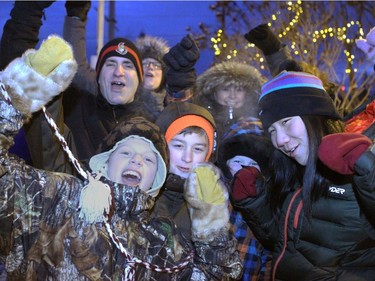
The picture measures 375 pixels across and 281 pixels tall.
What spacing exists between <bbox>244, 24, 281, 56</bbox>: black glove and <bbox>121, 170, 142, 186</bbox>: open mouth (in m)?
2.23

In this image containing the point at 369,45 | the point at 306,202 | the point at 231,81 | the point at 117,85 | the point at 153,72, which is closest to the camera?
the point at 306,202

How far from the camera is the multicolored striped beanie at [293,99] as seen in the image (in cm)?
311

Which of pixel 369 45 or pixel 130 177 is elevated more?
pixel 369 45

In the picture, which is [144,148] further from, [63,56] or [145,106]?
[145,106]

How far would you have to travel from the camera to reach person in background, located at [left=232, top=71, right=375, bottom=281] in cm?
291

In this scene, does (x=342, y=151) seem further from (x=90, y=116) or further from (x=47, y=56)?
(x=90, y=116)

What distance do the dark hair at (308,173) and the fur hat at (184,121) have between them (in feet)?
1.72

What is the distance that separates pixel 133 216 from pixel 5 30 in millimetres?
1535

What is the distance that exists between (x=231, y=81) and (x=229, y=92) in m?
0.09

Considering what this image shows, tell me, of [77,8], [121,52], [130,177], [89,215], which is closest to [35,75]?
[89,215]

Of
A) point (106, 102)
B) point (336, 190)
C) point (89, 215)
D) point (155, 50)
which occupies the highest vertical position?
point (155, 50)

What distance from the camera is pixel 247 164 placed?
12.5 ft

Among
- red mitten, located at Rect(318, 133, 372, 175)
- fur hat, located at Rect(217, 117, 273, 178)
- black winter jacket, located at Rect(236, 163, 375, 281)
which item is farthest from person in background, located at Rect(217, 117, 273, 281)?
red mitten, located at Rect(318, 133, 372, 175)

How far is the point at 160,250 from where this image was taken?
278 centimetres
